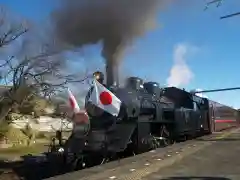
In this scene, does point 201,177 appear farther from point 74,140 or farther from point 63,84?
point 63,84

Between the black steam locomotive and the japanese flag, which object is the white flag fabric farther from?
the japanese flag

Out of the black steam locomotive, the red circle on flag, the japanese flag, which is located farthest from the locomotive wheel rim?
the red circle on flag

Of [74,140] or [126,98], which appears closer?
[74,140]

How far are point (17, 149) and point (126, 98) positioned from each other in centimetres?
1606

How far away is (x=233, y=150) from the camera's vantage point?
14.0 meters

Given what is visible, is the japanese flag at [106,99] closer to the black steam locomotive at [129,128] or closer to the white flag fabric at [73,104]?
the black steam locomotive at [129,128]

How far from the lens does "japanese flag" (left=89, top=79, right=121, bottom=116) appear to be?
42.1 feet

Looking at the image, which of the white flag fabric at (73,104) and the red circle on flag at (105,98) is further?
the white flag fabric at (73,104)

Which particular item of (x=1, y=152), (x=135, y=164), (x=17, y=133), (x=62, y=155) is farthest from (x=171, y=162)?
(x=17, y=133)

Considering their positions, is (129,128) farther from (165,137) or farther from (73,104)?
(165,137)

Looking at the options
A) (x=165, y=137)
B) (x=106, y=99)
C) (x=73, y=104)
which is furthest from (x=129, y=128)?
(x=165, y=137)

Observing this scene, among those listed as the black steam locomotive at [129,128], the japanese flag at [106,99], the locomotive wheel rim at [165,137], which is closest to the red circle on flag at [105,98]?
the japanese flag at [106,99]

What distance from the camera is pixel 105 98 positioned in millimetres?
12867

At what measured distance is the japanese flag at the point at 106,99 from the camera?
12.8 meters
